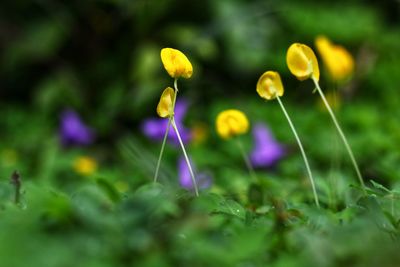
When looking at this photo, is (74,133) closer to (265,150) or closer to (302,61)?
Result: (265,150)

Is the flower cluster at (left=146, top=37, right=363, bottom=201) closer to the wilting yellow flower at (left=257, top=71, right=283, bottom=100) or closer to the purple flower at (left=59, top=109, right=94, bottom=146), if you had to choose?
the wilting yellow flower at (left=257, top=71, right=283, bottom=100)

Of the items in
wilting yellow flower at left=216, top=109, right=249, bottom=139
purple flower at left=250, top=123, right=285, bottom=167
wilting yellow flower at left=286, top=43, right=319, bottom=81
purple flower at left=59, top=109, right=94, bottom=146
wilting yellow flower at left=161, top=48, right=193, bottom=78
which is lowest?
wilting yellow flower at left=286, top=43, right=319, bottom=81

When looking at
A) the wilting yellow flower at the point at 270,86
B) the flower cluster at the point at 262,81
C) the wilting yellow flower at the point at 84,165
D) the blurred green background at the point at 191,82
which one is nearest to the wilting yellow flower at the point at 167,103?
the flower cluster at the point at 262,81

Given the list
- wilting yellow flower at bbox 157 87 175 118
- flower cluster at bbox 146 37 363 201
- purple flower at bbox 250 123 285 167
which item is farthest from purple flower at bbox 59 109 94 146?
wilting yellow flower at bbox 157 87 175 118

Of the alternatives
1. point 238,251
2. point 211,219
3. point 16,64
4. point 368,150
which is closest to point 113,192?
point 211,219

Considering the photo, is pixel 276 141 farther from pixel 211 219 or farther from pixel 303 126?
pixel 211 219

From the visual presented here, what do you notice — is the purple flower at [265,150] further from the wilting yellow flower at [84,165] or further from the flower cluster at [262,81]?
the flower cluster at [262,81]

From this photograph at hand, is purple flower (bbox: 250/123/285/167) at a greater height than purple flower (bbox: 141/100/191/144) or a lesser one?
lesser
